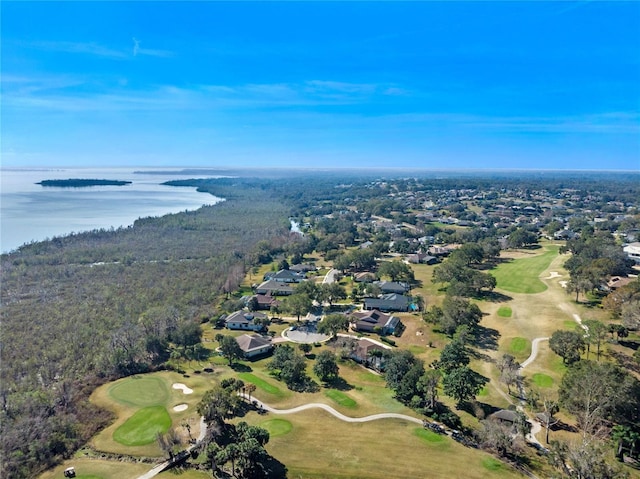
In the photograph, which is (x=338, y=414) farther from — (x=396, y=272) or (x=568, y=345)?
(x=396, y=272)

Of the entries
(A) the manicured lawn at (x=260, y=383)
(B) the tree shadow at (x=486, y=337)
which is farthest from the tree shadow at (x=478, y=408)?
(A) the manicured lawn at (x=260, y=383)

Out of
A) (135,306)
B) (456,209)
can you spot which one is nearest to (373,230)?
(456,209)

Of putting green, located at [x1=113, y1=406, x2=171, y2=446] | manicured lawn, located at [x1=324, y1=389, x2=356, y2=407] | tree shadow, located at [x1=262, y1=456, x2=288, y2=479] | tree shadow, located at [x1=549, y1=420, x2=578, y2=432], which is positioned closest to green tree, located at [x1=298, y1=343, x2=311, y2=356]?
manicured lawn, located at [x1=324, y1=389, x2=356, y2=407]

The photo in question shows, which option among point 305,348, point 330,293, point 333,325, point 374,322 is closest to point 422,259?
point 330,293

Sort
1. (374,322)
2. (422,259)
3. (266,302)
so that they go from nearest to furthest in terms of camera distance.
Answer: (374,322) < (266,302) < (422,259)

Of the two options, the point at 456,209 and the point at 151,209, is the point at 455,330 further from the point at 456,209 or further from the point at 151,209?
the point at 151,209

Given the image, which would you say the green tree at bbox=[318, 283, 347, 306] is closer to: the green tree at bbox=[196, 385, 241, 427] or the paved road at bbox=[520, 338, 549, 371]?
the paved road at bbox=[520, 338, 549, 371]

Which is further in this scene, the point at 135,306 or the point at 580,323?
the point at 135,306
